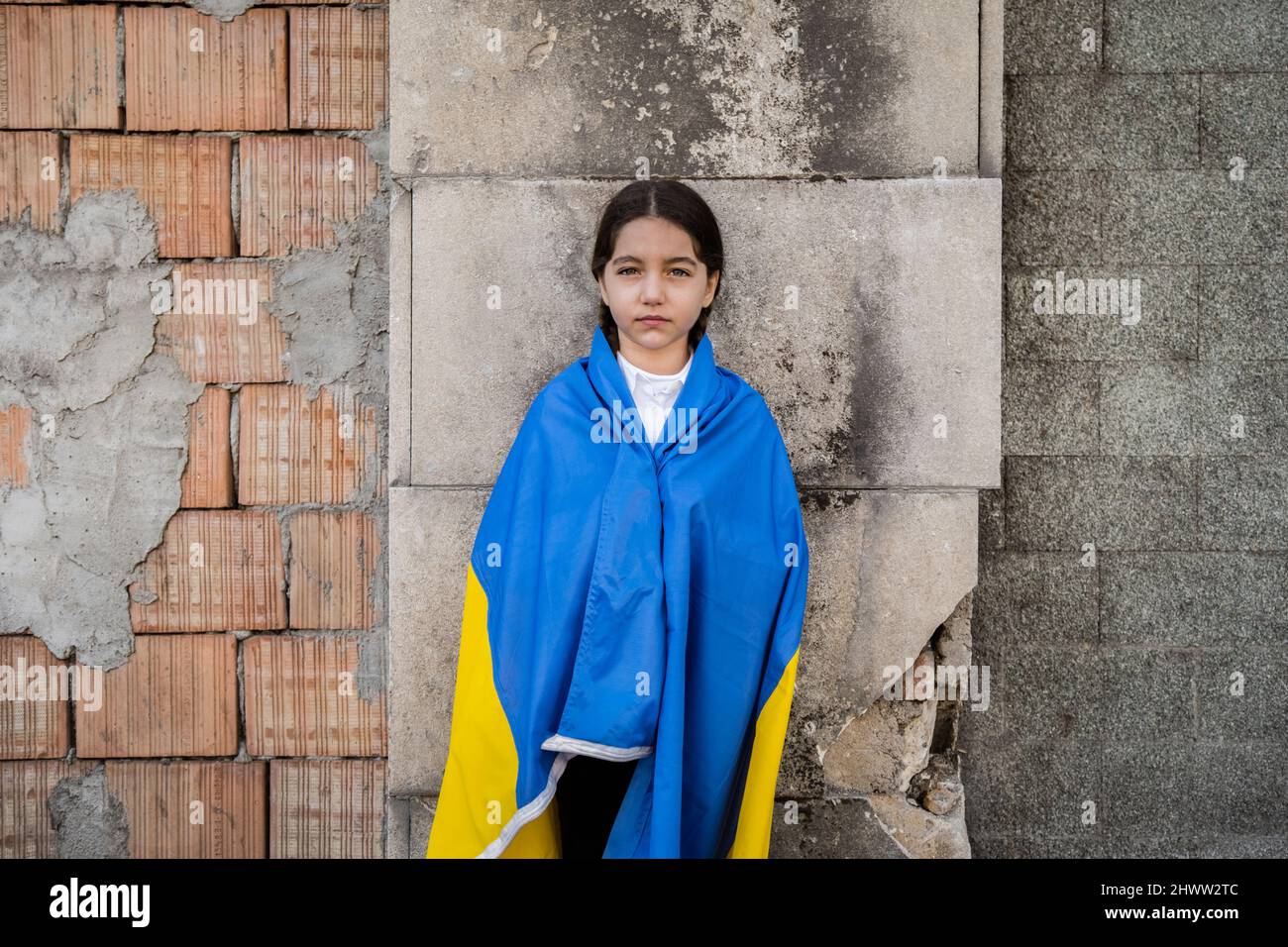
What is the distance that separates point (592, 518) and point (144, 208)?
1.79 m

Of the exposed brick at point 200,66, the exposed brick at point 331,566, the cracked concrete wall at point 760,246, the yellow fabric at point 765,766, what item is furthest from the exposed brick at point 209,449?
the yellow fabric at point 765,766

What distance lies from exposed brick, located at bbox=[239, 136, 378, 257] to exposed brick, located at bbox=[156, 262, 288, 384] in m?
0.10

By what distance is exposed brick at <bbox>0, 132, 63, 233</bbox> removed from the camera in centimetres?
267

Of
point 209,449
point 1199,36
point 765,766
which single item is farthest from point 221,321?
point 1199,36

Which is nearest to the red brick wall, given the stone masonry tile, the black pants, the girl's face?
the black pants

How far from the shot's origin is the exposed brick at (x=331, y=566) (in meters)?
2.71

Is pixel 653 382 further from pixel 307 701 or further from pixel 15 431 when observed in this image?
pixel 15 431

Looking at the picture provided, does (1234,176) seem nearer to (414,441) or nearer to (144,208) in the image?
(414,441)

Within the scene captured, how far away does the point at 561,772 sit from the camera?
6.26 ft

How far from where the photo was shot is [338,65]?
267cm

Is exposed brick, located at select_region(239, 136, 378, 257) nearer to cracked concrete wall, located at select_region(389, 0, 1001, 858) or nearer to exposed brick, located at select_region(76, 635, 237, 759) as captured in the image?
cracked concrete wall, located at select_region(389, 0, 1001, 858)

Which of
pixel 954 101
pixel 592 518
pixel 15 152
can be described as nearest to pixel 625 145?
pixel 954 101

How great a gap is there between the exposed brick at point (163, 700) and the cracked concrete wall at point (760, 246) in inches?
24.7

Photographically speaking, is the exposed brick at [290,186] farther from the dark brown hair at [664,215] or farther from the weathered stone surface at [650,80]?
the dark brown hair at [664,215]
